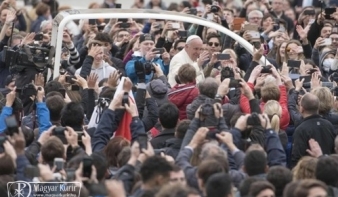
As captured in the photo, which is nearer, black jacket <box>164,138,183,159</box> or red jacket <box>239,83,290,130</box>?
black jacket <box>164,138,183,159</box>

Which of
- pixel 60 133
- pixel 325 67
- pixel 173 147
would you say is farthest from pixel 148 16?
pixel 60 133

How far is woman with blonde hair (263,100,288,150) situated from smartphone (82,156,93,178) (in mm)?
3399

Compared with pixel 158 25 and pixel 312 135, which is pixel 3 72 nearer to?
pixel 158 25

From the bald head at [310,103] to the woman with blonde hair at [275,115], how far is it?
0.28 m

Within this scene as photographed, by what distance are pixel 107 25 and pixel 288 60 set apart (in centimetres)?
419

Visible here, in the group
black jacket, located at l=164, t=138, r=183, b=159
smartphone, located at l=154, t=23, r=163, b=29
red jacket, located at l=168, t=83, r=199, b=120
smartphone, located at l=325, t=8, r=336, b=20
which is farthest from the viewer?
smartphone, located at l=154, t=23, r=163, b=29

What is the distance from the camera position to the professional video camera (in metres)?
17.7

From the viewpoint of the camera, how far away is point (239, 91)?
1631cm

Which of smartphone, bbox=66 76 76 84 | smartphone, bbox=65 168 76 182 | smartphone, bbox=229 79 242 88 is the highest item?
smartphone, bbox=65 168 76 182

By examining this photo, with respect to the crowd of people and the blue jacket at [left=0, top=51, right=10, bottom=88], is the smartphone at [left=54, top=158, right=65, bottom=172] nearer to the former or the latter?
the crowd of people

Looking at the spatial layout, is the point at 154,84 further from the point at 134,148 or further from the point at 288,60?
the point at 134,148

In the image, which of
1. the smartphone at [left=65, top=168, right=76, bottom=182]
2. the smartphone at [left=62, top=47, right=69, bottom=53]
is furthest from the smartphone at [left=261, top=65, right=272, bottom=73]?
the smartphone at [left=65, top=168, right=76, bottom=182]

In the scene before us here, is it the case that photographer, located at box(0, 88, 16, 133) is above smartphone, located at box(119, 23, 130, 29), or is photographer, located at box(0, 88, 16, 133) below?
above

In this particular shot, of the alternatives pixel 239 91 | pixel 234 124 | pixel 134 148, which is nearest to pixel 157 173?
pixel 134 148
